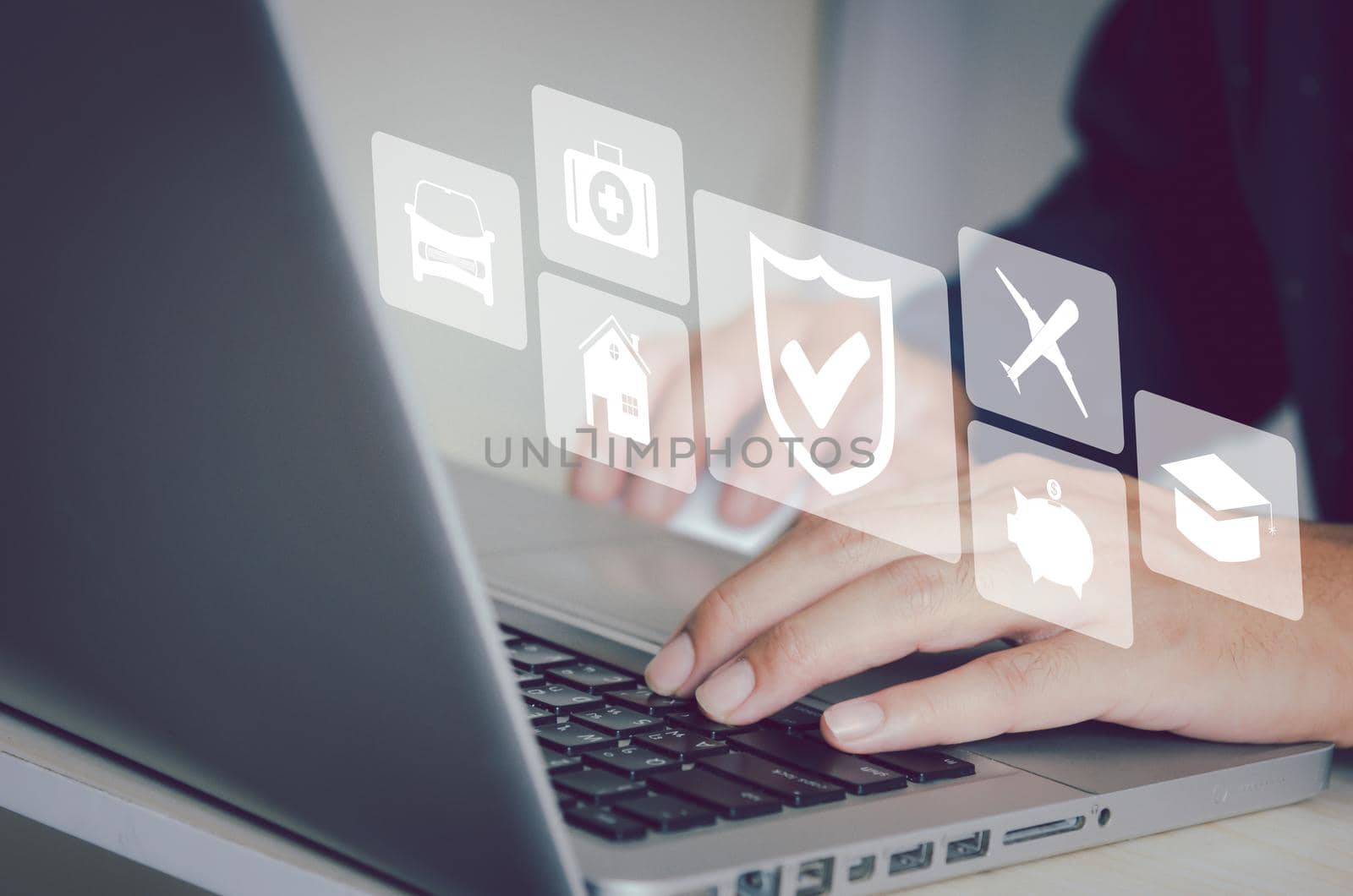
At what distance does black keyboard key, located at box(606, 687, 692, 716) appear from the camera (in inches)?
18.9

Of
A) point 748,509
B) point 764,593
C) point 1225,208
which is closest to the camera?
Answer: point 764,593

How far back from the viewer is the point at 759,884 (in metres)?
0.34

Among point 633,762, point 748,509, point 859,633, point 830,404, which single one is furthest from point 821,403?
point 633,762

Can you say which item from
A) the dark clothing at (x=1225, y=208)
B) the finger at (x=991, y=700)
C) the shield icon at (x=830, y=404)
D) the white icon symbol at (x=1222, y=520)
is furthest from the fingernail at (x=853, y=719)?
the dark clothing at (x=1225, y=208)

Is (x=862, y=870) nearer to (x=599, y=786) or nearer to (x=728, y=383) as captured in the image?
(x=599, y=786)

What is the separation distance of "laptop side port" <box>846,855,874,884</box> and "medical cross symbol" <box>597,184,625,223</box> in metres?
0.68

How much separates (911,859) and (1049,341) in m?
0.69

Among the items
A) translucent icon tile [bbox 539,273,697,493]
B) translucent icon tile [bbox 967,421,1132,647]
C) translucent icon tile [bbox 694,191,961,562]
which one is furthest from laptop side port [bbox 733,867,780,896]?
translucent icon tile [bbox 539,273,697,493]

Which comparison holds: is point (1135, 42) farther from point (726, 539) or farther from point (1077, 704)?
point (1077, 704)

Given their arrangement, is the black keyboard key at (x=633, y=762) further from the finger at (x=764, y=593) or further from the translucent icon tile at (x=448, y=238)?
the translucent icon tile at (x=448, y=238)

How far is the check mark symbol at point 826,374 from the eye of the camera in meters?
0.95

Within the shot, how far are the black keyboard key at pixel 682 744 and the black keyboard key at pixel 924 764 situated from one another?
6 centimetres

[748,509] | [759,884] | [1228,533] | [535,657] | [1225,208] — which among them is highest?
[1225,208]

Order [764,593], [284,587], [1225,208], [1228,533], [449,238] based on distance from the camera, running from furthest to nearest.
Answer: [1225,208] < [449,238] < [1228,533] < [764,593] < [284,587]
